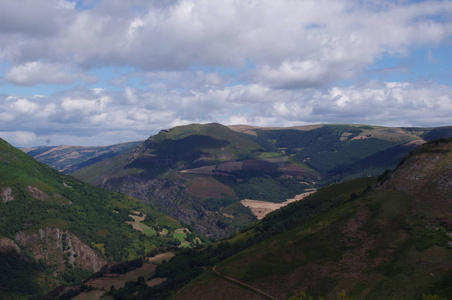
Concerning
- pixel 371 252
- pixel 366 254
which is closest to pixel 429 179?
pixel 371 252

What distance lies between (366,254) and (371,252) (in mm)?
2016

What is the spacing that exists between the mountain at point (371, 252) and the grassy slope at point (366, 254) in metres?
0.28

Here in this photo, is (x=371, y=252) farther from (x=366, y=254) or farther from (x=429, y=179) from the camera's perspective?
(x=429, y=179)

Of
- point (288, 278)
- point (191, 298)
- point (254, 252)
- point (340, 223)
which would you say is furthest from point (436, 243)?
point (191, 298)

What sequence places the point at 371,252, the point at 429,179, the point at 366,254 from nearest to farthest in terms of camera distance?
the point at 371,252
the point at 366,254
the point at 429,179

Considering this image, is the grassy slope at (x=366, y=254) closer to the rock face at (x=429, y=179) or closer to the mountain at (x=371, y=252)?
the mountain at (x=371, y=252)

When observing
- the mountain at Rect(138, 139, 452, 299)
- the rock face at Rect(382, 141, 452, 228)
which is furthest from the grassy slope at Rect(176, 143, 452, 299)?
the rock face at Rect(382, 141, 452, 228)

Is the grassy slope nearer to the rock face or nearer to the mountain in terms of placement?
the mountain

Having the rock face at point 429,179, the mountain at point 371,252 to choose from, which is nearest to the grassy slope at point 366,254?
the mountain at point 371,252

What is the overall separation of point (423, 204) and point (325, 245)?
44.8 meters

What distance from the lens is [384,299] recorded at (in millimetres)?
119000

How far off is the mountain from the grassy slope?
0.28 meters

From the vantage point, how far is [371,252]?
144 m

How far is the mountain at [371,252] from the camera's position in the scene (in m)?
126
